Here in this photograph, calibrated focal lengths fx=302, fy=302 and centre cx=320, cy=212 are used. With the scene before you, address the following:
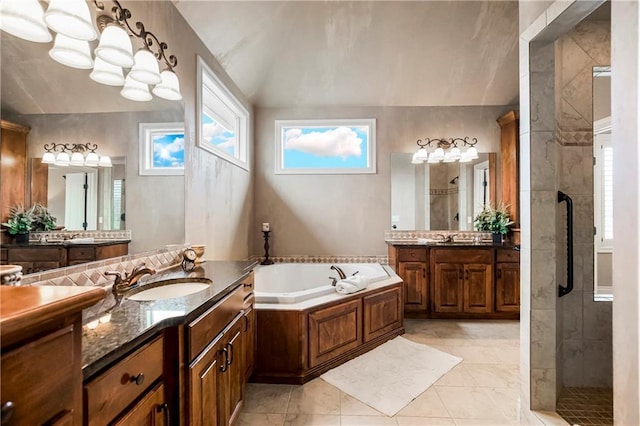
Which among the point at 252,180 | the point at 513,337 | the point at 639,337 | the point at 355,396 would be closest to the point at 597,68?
the point at 639,337

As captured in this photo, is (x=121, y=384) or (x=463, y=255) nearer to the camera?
(x=121, y=384)

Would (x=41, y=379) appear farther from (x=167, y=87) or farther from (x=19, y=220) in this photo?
(x=167, y=87)

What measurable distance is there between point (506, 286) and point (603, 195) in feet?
4.82

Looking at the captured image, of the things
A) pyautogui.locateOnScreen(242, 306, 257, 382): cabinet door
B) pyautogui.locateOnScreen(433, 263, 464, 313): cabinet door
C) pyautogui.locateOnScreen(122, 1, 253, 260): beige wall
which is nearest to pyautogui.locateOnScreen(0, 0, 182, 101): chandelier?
pyautogui.locateOnScreen(122, 1, 253, 260): beige wall

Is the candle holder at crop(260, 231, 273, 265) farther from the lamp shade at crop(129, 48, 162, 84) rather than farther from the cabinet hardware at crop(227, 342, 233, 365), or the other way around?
the lamp shade at crop(129, 48, 162, 84)

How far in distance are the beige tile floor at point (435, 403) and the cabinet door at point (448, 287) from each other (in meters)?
0.86

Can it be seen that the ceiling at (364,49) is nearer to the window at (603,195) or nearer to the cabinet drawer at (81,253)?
the window at (603,195)

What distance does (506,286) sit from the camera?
3.50 m

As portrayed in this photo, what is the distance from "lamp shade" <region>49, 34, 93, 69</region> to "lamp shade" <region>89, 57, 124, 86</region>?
46mm

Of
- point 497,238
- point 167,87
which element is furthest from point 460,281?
point 167,87

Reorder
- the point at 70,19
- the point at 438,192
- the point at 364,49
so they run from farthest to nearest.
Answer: the point at 438,192 → the point at 364,49 → the point at 70,19

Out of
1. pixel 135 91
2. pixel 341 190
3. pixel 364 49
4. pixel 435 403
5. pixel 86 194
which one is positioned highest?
pixel 364 49

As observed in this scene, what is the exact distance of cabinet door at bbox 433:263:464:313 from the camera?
11.6 ft

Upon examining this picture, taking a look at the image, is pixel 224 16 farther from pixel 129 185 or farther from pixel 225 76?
pixel 129 185
